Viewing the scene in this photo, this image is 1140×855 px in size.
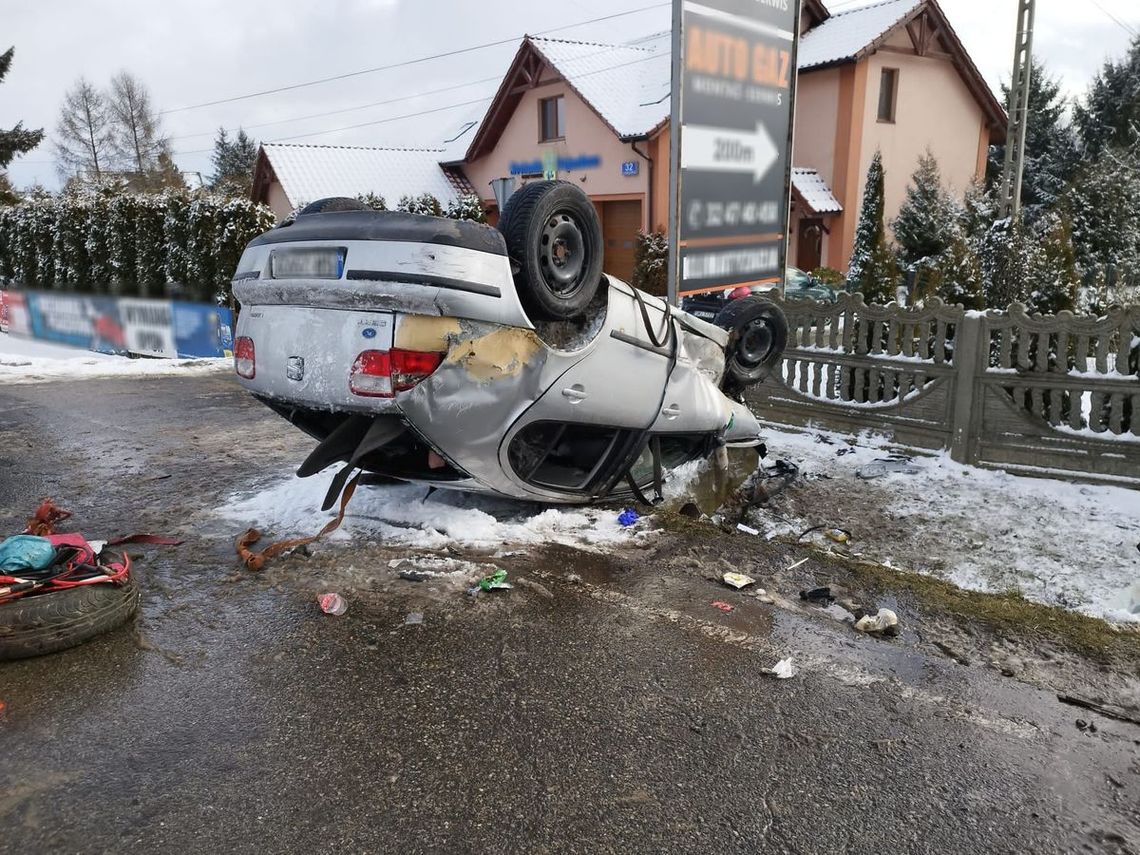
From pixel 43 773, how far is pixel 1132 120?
41746mm

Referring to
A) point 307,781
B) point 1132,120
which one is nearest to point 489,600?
point 307,781

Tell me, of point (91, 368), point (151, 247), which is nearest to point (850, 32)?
point (151, 247)

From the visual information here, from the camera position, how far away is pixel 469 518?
193 inches

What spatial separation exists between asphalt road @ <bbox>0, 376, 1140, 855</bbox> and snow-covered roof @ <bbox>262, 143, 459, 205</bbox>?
2760 cm

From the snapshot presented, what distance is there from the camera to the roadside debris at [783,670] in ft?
11.2

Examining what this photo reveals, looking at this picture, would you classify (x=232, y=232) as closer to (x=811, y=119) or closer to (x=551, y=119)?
(x=551, y=119)

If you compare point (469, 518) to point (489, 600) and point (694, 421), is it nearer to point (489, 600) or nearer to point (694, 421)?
point (489, 600)

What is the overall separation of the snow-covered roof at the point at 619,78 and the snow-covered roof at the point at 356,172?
22.3 feet

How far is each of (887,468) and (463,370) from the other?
448 centimetres

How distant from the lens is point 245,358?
4430 millimetres

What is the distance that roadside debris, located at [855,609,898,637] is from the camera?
3926 millimetres

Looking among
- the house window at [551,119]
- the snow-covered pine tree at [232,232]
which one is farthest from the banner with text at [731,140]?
the house window at [551,119]

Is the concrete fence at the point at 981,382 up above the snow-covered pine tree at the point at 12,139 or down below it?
below

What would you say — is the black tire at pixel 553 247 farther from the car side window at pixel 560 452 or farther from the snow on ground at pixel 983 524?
the snow on ground at pixel 983 524
